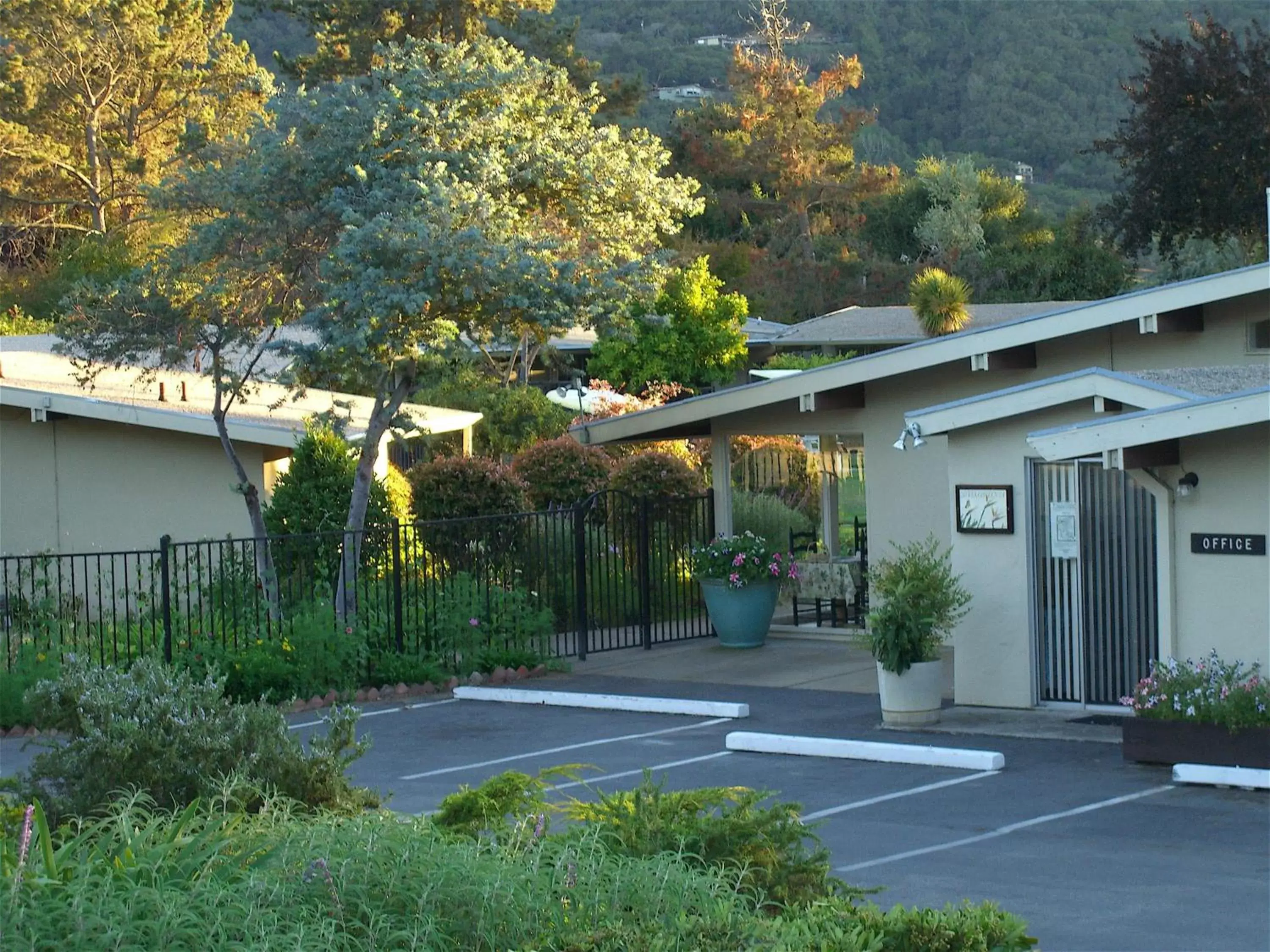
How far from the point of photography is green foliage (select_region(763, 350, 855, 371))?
3822cm

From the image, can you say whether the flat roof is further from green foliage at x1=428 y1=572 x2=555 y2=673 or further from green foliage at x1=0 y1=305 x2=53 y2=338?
green foliage at x1=0 y1=305 x2=53 y2=338

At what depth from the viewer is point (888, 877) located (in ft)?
30.5

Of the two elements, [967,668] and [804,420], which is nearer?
[967,668]

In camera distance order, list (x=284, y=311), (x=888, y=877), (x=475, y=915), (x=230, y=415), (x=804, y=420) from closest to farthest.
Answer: (x=475, y=915) → (x=888, y=877) → (x=284, y=311) → (x=804, y=420) → (x=230, y=415)

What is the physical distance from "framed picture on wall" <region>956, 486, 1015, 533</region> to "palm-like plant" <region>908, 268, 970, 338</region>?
9038mm

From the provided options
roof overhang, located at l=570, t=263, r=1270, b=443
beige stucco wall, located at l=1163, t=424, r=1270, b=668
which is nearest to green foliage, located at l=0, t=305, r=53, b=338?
roof overhang, located at l=570, t=263, r=1270, b=443

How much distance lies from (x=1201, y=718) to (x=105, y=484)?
1542cm

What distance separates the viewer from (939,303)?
23641mm

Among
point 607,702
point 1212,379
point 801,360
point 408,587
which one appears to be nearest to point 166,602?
point 408,587

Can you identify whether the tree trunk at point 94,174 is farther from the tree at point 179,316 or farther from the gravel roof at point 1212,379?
the gravel roof at point 1212,379

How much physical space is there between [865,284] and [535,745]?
156 ft

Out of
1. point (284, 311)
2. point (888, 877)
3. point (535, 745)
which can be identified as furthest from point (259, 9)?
point (888, 877)

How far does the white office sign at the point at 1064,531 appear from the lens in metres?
14.3

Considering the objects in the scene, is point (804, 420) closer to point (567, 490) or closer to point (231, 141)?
point (567, 490)
